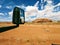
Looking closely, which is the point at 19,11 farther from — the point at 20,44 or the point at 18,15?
the point at 20,44

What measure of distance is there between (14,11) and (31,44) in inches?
857

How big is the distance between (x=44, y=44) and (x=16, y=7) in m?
21.9

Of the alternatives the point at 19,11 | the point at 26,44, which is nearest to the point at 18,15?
the point at 19,11

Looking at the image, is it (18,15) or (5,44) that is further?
(18,15)

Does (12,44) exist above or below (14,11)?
below

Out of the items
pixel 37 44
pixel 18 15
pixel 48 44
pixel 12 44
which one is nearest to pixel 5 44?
pixel 12 44

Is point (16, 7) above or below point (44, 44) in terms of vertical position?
above

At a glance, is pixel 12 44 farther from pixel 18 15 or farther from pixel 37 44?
pixel 18 15

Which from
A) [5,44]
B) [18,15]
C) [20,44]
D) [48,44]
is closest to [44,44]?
[48,44]

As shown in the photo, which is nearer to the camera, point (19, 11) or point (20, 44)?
point (20, 44)

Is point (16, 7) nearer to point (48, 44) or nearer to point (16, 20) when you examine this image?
point (16, 20)

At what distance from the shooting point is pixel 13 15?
103 ft

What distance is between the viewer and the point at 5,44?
10062 millimetres

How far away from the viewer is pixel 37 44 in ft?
33.4
